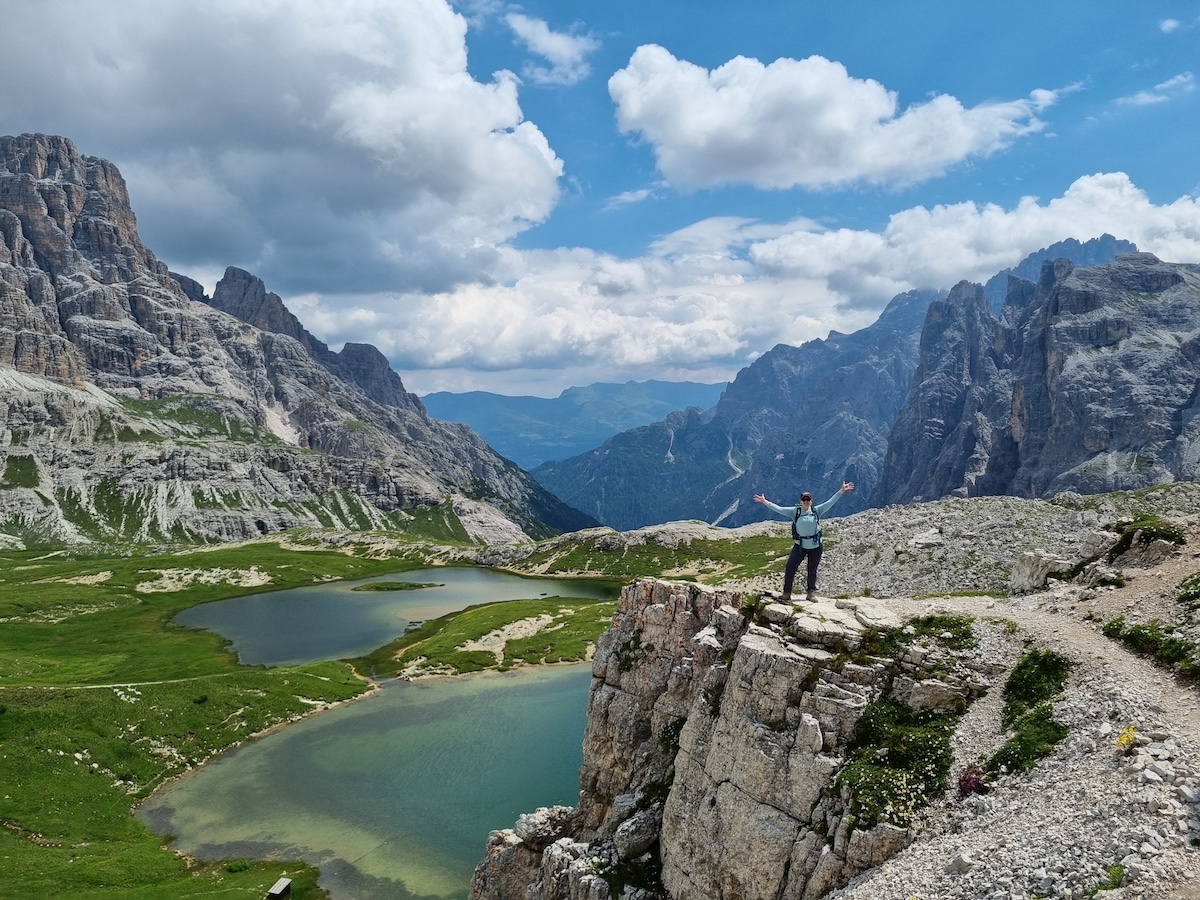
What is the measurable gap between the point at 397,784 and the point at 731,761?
46.1 meters

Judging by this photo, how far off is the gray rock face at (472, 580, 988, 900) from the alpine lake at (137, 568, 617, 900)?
1634 cm

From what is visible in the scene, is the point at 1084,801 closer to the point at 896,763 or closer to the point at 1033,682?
the point at 896,763

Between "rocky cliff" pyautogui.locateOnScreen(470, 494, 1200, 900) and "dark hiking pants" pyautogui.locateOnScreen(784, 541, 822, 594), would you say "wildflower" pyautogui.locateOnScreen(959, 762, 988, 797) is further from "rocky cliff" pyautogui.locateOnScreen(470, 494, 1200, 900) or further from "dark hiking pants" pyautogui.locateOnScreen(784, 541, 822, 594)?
"dark hiking pants" pyautogui.locateOnScreen(784, 541, 822, 594)

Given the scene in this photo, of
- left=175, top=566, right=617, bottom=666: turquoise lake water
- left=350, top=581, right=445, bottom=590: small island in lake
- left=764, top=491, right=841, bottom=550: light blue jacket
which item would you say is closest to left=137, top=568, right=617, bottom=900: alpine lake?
left=175, top=566, right=617, bottom=666: turquoise lake water

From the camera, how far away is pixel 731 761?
26141 millimetres

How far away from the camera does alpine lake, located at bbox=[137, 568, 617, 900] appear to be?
49.1 metres

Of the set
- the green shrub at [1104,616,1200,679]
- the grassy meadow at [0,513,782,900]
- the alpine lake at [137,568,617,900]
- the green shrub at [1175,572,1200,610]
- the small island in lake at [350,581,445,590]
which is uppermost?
the green shrub at [1175,572,1200,610]

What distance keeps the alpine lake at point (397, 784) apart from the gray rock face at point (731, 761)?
16.3 meters

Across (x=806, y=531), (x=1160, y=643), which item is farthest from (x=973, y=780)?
(x=806, y=531)

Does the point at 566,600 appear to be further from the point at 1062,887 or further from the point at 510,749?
the point at 1062,887

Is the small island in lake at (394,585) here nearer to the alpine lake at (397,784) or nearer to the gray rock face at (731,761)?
the alpine lake at (397,784)

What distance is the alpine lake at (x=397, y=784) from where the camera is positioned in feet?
161

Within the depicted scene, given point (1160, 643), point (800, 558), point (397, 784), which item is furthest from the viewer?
point (397, 784)

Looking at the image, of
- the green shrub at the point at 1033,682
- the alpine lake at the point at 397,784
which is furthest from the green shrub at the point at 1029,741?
the alpine lake at the point at 397,784
